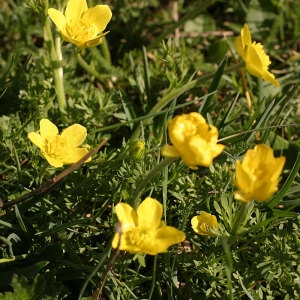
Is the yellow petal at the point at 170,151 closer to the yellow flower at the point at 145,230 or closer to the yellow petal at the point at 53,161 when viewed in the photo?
the yellow flower at the point at 145,230

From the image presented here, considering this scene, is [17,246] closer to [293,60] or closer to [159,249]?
[159,249]

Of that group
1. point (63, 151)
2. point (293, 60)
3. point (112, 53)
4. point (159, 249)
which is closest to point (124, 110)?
point (63, 151)

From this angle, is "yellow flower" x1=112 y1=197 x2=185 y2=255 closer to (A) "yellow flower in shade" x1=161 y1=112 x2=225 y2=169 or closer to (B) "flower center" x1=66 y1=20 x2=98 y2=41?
(A) "yellow flower in shade" x1=161 y1=112 x2=225 y2=169

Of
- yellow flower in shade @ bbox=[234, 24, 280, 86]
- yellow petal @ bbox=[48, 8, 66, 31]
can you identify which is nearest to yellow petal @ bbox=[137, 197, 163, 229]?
yellow flower in shade @ bbox=[234, 24, 280, 86]

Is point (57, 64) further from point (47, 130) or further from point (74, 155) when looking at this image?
point (74, 155)

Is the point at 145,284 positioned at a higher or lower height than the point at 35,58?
lower
